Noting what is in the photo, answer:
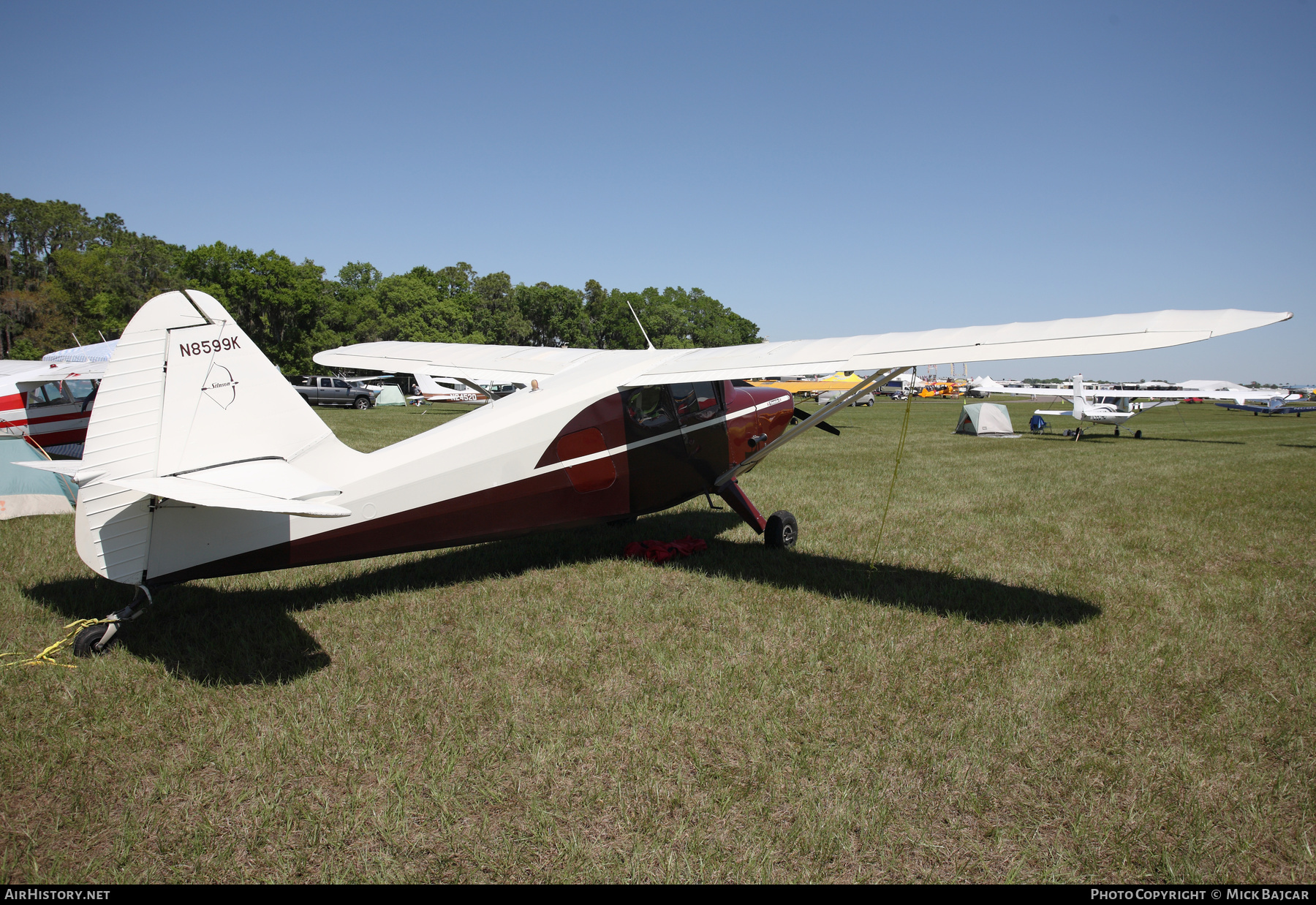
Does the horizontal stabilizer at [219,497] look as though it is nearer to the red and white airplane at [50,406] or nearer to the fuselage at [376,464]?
the fuselage at [376,464]

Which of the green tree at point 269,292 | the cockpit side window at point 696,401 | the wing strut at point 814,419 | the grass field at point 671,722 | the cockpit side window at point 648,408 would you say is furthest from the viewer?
the green tree at point 269,292

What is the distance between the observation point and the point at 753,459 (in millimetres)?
7262

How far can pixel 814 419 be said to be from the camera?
21.6 ft

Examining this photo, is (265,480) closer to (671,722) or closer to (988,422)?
(671,722)

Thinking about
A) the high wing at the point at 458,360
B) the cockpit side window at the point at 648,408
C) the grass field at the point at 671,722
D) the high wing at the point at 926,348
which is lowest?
the grass field at the point at 671,722

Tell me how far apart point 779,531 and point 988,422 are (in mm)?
18731

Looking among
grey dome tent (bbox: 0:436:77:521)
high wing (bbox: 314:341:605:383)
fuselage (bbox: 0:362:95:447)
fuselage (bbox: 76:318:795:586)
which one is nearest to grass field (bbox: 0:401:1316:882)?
fuselage (bbox: 76:318:795:586)

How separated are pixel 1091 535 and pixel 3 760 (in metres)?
9.70

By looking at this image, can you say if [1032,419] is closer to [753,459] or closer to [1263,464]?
[1263,464]

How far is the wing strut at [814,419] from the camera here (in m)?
5.55

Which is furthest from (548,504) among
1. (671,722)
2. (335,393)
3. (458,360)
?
(335,393)

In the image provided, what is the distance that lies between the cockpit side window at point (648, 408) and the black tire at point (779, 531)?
1.71 meters

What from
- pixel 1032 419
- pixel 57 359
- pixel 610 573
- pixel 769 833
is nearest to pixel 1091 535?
pixel 610 573

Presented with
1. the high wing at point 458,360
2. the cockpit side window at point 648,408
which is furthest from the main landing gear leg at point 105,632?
the high wing at point 458,360
